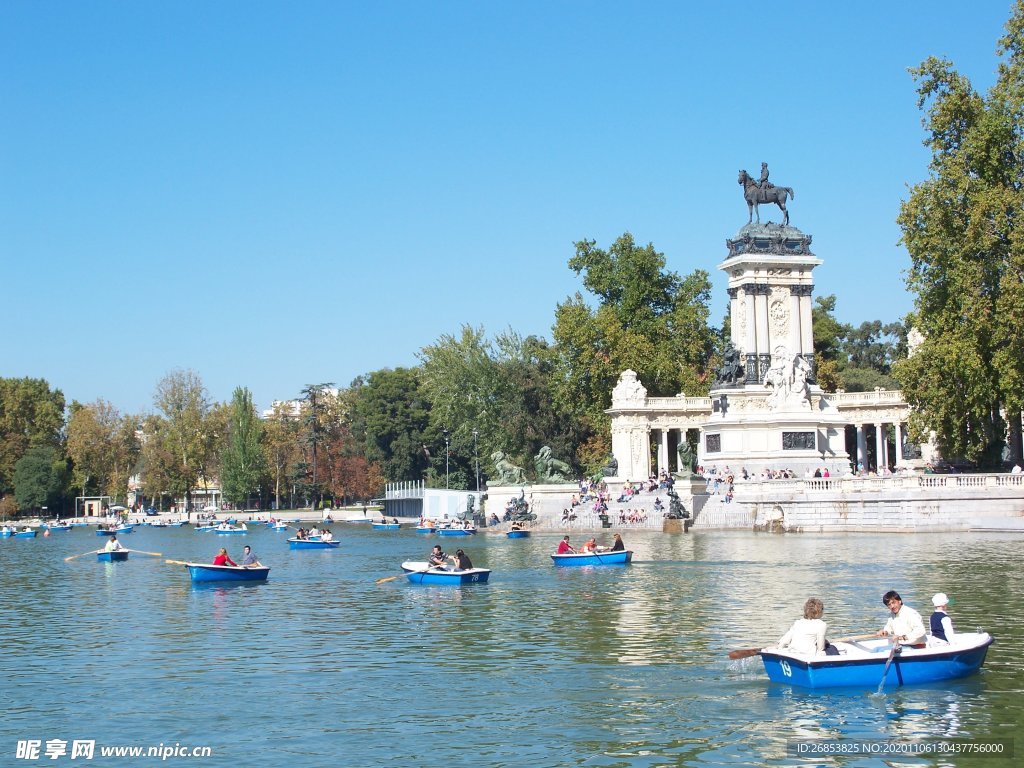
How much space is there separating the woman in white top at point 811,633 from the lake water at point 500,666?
2.33 ft

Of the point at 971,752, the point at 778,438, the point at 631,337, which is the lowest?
the point at 971,752

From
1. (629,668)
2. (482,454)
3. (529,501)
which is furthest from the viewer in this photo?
(482,454)

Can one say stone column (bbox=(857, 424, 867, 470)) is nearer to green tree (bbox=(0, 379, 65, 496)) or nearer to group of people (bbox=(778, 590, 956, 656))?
group of people (bbox=(778, 590, 956, 656))

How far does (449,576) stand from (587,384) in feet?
175

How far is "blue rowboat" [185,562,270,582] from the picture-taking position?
41.2 m

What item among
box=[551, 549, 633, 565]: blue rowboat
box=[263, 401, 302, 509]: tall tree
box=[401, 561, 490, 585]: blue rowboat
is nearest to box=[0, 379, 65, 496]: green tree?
box=[263, 401, 302, 509]: tall tree

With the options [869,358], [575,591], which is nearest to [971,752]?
[575,591]

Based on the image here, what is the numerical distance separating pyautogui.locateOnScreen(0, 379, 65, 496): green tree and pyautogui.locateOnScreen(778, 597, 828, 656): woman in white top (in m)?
120

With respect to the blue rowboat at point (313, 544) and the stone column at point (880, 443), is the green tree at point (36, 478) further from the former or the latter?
the stone column at point (880, 443)

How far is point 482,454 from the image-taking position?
101250mm

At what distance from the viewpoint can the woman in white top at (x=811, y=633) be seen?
1953cm

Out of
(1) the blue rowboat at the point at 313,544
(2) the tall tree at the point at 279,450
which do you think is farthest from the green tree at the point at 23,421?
(1) the blue rowboat at the point at 313,544

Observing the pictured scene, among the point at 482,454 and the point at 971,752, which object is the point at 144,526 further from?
the point at 971,752

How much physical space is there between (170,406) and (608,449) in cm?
4968
